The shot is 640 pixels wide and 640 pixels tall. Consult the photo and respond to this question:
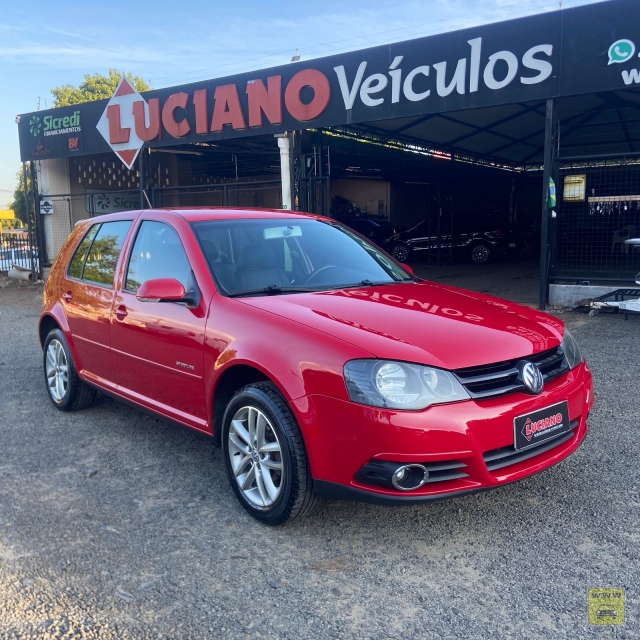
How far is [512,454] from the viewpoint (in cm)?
301

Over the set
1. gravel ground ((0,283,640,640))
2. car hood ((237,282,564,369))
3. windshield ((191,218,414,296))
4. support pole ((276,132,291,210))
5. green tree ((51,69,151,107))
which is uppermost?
green tree ((51,69,151,107))

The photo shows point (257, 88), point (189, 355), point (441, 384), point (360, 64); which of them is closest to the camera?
point (441, 384)

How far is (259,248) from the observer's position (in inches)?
163

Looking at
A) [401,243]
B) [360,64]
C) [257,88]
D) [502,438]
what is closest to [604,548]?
[502,438]

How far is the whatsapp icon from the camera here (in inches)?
348

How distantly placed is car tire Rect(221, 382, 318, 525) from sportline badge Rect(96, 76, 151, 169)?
1229 centimetres

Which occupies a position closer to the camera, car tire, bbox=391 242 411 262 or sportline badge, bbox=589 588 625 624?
sportline badge, bbox=589 588 625 624

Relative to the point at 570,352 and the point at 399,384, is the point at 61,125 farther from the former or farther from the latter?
the point at 399,384

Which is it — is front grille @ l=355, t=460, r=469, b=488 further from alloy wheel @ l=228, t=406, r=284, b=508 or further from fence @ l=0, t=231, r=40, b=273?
fence @ l=0, t=231, r=40, b=273

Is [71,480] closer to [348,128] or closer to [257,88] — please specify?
[257,88]

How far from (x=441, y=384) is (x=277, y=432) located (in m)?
0.85

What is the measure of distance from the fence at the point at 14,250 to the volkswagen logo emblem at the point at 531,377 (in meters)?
18.4

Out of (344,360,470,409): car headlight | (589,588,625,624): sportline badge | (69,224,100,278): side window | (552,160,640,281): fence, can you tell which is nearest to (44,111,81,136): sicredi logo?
(552,160,640,281): fence

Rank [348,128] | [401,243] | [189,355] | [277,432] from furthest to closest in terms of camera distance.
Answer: [401,243] → [348,128] → [189,355] → [277,432]
